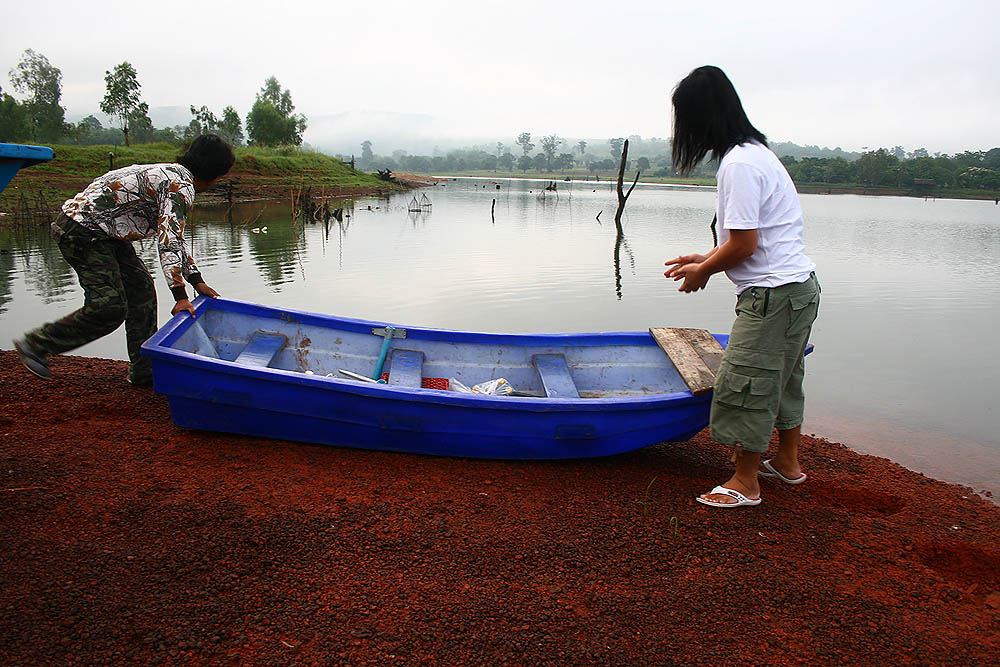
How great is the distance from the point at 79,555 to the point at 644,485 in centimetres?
297

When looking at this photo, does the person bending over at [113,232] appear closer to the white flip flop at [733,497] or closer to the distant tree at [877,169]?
the white flip flop at [733,497]

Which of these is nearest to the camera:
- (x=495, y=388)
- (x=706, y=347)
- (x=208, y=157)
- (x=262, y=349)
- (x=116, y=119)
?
(x=208, y=157)

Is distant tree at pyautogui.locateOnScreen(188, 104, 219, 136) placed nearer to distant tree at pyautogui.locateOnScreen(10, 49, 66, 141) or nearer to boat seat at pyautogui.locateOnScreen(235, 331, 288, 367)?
distant tree at pyautogui.locateOnScreen(10, 49, 66, 141)

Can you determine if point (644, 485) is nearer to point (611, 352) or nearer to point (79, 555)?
point (611, 352)

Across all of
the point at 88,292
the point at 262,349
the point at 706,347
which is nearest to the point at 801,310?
the point at 706,347

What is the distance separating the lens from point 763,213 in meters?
3.25

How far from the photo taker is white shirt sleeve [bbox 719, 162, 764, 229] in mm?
3123

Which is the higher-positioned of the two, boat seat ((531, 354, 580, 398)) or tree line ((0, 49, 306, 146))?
tree line ((0, 49, 306, 146))

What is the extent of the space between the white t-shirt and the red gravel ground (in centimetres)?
138

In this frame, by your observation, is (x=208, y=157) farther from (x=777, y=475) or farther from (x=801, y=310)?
(x=777, y=475)

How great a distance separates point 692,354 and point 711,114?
1.71 m

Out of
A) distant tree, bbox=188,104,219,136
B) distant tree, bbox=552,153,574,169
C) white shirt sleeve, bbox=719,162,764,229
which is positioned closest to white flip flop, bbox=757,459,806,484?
white shirt sleeve, bbox=719,162,764,229

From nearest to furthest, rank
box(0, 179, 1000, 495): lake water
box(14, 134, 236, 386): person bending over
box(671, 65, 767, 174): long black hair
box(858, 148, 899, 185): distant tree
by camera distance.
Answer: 1. box(671, 65, 767, 174): long black hair
2. box(14, 134, 236, 386): person bending over
3. box(0, 179, 1000, 495): lake water
4. box(858, 148, 899, 185): distant tree

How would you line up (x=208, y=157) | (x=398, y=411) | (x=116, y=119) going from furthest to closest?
(x=116, y=119)
(x=208, y=157)
(x=398, y=411)
